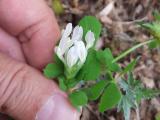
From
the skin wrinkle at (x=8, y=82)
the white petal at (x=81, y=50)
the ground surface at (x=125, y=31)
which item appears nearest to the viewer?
the white petal at (x=81, y=50)

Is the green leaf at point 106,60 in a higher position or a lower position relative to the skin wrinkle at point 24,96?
higher

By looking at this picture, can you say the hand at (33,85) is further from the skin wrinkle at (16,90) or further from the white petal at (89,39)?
the white petal at (89,39)

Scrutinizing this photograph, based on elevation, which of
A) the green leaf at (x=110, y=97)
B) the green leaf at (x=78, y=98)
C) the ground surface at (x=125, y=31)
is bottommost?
the ground surface at (x=125, y=31)

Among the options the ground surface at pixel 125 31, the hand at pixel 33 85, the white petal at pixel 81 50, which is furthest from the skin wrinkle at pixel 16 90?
the ground surface at pixel 125 31

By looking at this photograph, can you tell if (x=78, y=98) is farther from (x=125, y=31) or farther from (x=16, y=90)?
(x=125, y=31)

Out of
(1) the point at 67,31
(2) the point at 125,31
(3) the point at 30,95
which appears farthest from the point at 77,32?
(2) the point at 125,31

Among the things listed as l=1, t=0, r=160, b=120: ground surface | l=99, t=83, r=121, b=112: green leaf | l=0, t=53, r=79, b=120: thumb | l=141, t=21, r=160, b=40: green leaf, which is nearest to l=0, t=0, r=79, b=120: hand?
l=0, t=53, r=79, b=120: thumb
